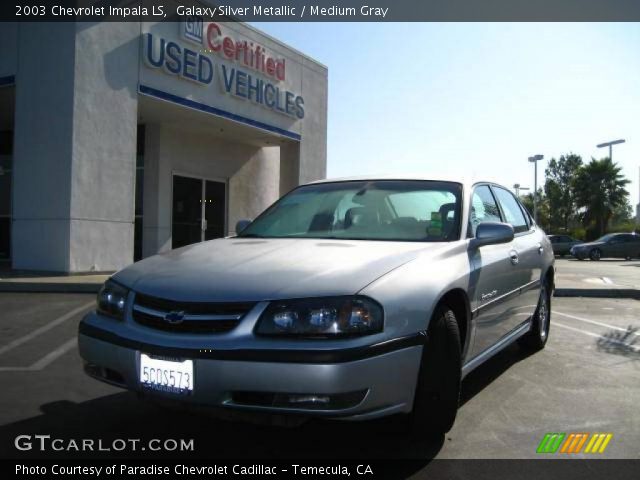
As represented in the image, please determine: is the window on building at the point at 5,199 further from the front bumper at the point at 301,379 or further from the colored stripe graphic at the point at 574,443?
the colored stripe graphic at the point at 574,443

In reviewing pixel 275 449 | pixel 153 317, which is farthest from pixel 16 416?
pixel 275 449

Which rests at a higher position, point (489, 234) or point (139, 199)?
point (139, 199)

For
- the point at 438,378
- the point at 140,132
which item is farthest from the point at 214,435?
the point at 140,132

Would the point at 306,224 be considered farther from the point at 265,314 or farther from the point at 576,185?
the point at 576,185

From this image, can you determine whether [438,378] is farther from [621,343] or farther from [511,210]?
[621,343]

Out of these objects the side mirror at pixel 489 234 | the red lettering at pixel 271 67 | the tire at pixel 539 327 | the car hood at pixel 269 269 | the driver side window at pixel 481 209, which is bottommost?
the tire at pixel 539 327

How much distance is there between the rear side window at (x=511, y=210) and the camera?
472 centimetres

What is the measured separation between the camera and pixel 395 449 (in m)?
2.91

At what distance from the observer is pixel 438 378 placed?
2773mm

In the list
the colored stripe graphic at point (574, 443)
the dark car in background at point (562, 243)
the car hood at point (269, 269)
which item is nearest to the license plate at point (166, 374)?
the car hood at point (269, 269)

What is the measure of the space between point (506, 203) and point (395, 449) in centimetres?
274

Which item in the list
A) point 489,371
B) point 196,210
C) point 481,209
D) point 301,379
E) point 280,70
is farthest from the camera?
point 280,70

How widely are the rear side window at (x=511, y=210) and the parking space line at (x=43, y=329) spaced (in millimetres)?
4594

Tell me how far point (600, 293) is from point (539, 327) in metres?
5.97
